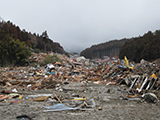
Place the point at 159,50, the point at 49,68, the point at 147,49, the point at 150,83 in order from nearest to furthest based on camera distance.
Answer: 1. the point at 150,83
2. the point at 49,68
3. the point at 159,50
4. the point at 147,49

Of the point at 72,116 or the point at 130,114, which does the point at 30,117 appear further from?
the point at 130,114

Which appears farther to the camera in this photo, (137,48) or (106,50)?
(106,50)

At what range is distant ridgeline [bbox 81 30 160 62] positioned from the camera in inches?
830

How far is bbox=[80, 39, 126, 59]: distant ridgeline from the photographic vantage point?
4932 cm

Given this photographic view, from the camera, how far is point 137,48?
83.9 feet

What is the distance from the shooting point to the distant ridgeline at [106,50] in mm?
49319

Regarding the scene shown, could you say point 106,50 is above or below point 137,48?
above

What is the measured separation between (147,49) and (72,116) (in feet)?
75.6

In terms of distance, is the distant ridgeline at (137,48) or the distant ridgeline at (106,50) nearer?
the distant ridgeline at (137,48)

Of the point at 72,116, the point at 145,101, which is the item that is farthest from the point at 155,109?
the point at 72,116

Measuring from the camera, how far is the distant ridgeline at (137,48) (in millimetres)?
21084

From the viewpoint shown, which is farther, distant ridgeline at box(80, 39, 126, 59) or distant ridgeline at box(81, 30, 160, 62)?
distant ridgeline at box(80, 39, 126, 59)

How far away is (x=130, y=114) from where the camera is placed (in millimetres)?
2941

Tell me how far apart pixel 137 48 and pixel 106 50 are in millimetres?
27997
